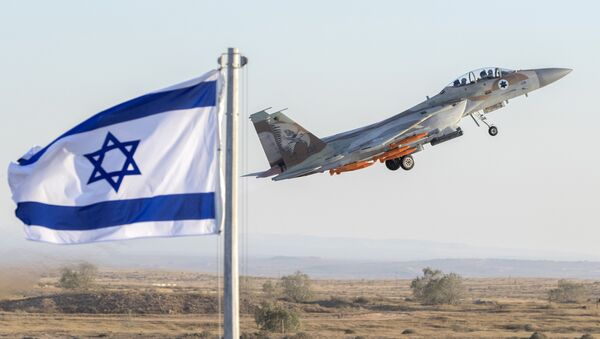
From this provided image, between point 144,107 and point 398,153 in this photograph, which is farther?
point 398,153

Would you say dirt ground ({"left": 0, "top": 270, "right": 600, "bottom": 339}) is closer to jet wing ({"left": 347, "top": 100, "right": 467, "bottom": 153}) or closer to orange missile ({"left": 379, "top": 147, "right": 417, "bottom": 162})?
orange missile ({"left": 379, "top": 147, "right": 417, "bottom": 162})

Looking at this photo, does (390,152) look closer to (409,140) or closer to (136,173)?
(409,140)

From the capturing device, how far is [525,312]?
80.4 metres

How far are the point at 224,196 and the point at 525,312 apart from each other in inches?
2750

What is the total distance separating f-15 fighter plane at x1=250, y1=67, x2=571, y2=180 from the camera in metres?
52.4

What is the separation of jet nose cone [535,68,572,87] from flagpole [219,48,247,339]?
43.9 m

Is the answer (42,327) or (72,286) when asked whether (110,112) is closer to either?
(42,327)

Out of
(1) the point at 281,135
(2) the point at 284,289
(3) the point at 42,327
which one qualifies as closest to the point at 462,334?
(1) the point at 281,135

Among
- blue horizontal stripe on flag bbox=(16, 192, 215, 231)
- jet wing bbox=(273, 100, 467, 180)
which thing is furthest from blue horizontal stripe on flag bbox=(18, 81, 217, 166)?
jet wing bbox=(273, 100, 467, 180)

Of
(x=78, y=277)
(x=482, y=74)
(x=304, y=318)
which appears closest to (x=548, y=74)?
(x=482, y=74)

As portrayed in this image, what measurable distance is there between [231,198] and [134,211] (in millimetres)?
1357

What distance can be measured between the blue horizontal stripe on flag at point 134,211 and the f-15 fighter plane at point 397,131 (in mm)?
37328

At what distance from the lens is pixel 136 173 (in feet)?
45.5

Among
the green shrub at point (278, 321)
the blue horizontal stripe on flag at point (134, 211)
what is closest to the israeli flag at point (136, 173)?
the blue horizontal stripe on flag at point (134, 211)
